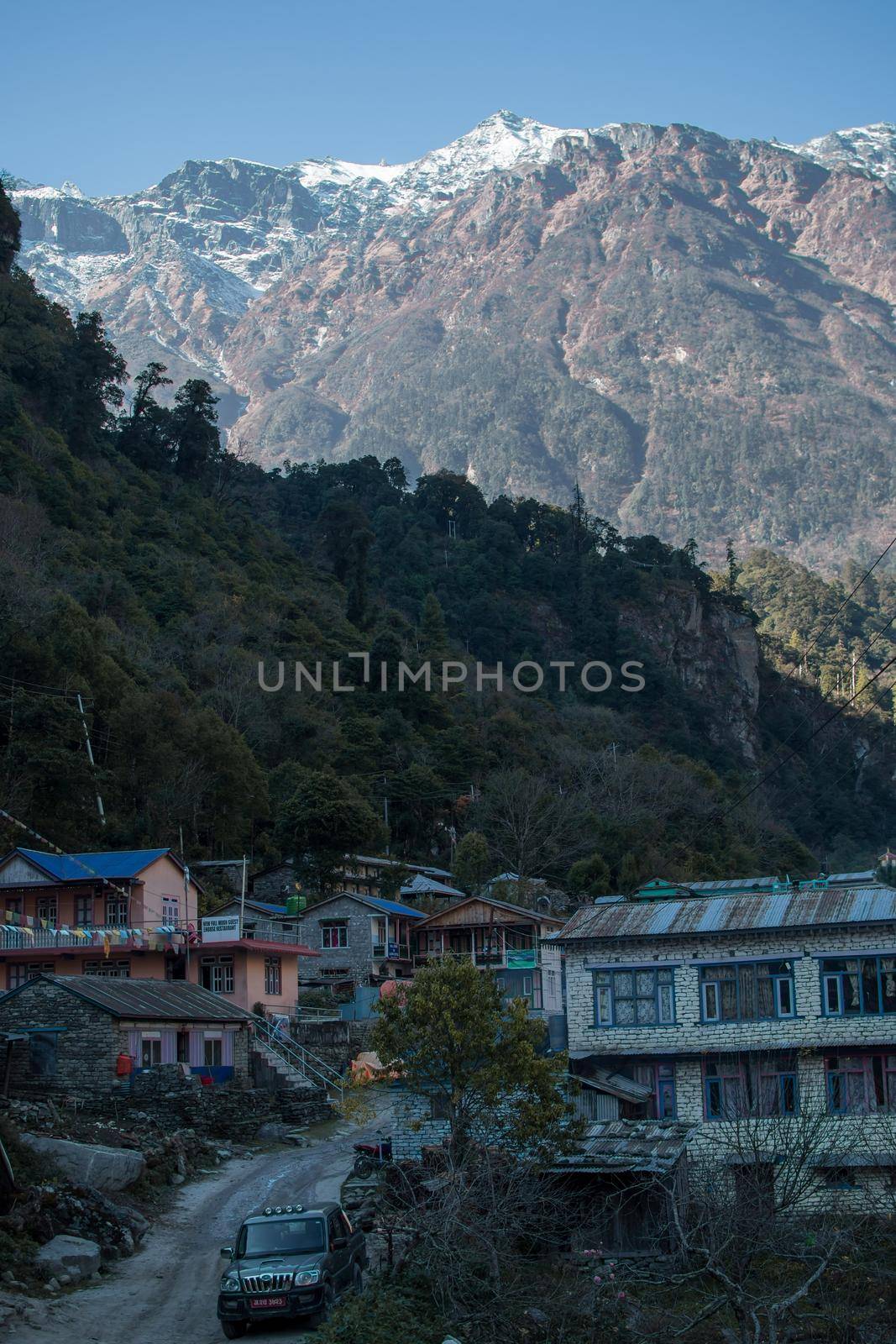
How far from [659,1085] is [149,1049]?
39.4 ft

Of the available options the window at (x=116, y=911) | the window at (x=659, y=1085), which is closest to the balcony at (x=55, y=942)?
the window at (x=116, y=911)

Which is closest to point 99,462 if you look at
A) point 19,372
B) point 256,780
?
point 19,372

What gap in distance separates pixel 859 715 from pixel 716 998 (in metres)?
104

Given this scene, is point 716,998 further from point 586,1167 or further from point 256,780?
point 256,780

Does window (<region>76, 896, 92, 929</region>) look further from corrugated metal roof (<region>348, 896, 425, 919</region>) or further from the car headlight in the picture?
the car headlight

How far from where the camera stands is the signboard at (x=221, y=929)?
4191 cm

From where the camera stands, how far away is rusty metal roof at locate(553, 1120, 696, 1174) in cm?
2427

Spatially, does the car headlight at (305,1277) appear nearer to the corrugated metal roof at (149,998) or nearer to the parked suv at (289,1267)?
A: the parked suv at (289,1267)

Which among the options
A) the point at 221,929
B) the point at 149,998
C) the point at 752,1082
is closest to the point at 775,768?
the point at 221,929

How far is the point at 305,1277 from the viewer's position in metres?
19.8

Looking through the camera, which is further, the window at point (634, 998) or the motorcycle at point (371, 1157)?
the window at point (634, 998)

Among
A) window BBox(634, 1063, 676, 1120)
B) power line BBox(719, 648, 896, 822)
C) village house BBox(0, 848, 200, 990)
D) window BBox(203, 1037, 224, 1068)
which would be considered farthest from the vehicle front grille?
power line BBox(719, 648, 896, 822)

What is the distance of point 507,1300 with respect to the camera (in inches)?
784

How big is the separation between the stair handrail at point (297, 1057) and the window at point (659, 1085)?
33.6 feet
